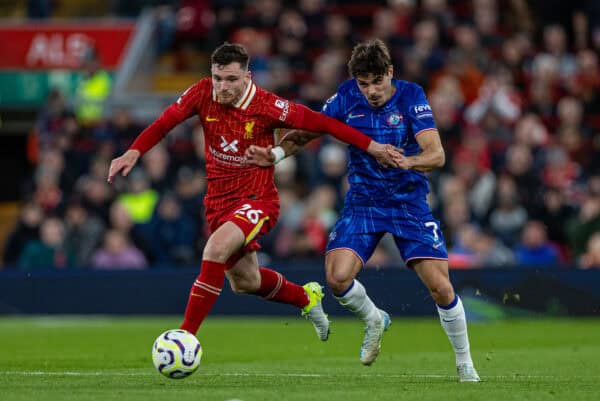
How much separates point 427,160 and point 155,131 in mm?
2085

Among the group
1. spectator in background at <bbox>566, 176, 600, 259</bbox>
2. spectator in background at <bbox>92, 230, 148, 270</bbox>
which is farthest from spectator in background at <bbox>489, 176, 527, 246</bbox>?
spectator in background at <bbox>92, 230, 148, 270</bbox>

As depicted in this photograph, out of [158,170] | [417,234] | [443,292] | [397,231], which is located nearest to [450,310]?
[443,292]

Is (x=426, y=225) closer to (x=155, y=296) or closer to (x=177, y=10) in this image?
(x=155, y=296)

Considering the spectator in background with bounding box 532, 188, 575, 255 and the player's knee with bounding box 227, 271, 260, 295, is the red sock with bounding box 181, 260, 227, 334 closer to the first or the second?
the player's knee with bounding box 227, 271, 260, 295

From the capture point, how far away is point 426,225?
10.1m

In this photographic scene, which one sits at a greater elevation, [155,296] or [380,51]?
[380,51]

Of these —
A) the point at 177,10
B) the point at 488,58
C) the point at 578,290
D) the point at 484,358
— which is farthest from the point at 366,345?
the point at 177,10

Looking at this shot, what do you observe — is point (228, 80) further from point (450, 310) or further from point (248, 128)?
point (450, 310)

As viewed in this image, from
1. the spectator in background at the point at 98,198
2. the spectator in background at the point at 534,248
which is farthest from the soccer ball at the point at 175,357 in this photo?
the spectator in background at the point at 98,198

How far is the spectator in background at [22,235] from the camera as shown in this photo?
19562 millimetres

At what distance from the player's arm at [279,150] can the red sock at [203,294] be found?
3.13 ft

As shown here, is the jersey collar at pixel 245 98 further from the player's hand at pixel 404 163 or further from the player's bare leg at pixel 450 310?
the player's bare leg at pixel 450 310

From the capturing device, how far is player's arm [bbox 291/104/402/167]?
989 centimetres

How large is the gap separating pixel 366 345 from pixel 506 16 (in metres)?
13.6
